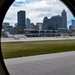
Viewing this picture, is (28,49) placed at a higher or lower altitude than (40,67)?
lower

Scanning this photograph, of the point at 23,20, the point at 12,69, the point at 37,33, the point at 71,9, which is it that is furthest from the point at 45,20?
the point at 37,33

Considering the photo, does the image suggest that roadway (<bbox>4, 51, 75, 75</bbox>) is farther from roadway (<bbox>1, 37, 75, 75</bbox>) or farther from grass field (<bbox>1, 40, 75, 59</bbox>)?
grass field (<bbox>1, 40, 75, 59</bbox>)

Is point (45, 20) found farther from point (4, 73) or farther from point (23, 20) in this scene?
point (4, 73)

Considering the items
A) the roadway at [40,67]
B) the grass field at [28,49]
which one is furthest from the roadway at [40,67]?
the grass field at [28,49]

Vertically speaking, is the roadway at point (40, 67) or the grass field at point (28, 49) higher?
the roadway at point (40, 67)

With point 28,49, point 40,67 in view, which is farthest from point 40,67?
point 28,49

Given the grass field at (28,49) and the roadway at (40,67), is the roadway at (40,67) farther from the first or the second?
the grass field at (28,49)

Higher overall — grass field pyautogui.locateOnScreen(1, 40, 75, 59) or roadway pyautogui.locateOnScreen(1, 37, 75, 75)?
roadway pyautogui.locateOnScreen(1, 37, 75, 75)

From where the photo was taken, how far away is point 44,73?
5.57m

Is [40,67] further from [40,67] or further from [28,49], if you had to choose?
[28,49]

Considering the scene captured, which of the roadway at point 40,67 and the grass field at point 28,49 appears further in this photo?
the grass field at point 28,49

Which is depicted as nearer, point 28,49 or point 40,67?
point 40,67

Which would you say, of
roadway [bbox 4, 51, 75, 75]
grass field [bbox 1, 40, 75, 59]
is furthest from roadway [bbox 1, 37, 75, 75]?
grass field [bbox 1, 40, 75, 59]

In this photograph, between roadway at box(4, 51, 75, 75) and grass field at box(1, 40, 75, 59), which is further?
grass field at box(1, 40, 75, 59)
